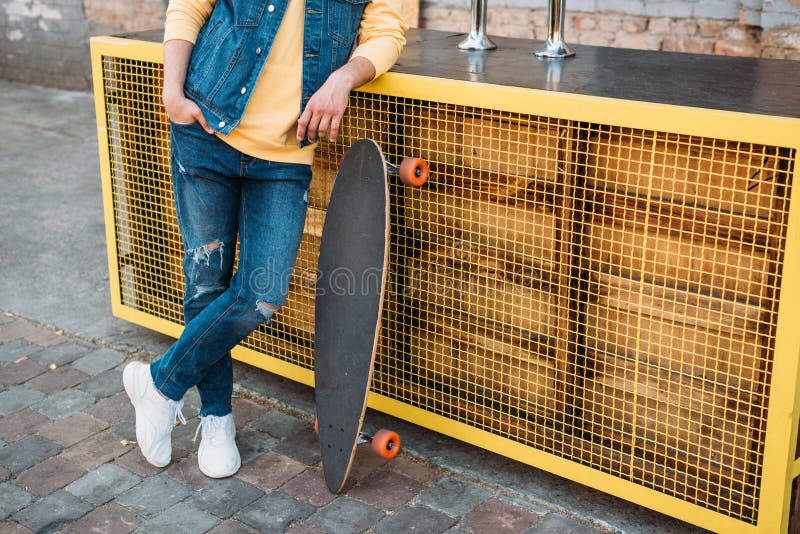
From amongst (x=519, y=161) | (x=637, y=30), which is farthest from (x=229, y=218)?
(x=637, y=30)

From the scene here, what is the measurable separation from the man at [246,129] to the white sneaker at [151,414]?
11 mm

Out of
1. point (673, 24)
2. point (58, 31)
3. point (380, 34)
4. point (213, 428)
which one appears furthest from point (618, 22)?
point (58, 31)

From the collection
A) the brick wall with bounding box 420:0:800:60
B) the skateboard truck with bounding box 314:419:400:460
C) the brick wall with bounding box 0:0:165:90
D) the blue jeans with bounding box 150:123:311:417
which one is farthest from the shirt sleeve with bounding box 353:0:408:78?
the brick wall with bounding box 0:0:165:90

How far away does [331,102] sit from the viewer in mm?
2572

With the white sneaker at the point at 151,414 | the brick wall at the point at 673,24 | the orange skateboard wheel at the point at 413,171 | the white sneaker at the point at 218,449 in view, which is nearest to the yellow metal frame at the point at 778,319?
the orange skateboard wheel at the point at 413,171

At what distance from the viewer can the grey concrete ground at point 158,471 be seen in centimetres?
273

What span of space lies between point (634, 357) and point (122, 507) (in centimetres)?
155

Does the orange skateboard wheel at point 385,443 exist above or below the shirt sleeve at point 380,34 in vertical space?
below

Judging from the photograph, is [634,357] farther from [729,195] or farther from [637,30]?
[637,30]

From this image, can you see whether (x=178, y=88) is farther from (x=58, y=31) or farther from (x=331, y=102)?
(x=58, y=31)

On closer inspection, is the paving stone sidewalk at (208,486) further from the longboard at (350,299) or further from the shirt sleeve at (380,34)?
the shirt sleeve at (380,34)

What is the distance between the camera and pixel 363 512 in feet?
9.04

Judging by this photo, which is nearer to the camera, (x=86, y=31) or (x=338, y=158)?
(x=338, y=158)

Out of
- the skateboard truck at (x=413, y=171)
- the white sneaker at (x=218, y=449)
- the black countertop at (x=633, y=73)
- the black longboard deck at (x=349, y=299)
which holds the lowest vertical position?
the white sneaker at (x=218, y=449)
